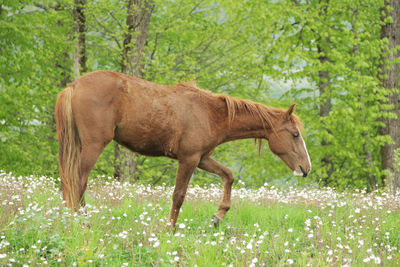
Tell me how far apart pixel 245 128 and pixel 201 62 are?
8507 millimetres

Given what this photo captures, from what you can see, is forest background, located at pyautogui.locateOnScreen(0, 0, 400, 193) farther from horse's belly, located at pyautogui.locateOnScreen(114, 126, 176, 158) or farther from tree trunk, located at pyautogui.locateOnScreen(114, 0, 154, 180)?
horse's belly, located at pyautogui.locateOnScreen(114, 126, 176, 158)

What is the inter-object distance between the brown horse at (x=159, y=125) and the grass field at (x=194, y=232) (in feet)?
1.84

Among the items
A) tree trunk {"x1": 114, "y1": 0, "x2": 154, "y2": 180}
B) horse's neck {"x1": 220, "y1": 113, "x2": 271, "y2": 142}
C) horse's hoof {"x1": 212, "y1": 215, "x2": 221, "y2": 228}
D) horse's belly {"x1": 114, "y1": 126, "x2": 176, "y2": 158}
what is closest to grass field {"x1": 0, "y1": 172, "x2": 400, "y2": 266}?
horse's hoof {"x1": 212, "y1": 215, "x2": 221, "y2": 228}

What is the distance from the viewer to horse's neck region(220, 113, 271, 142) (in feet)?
22.3

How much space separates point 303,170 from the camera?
22.6 feet

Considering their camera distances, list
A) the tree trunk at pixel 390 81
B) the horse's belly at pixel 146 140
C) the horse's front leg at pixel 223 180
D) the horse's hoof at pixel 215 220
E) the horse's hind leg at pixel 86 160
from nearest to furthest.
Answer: the horse's hind leg at pixel 86 160, the horse's belly at pixel 146 140, the horse's hoof at pixel 215 220, the horse's front leg at pixel 223 180, the tree trunk at pixel 390 81

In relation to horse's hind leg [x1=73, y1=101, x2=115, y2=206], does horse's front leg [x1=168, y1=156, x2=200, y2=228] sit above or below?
below

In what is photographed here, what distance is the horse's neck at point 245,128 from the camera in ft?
22.3

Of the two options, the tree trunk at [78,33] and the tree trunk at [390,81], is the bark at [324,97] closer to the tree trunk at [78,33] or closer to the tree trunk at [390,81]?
the tree trunk at [390,81]

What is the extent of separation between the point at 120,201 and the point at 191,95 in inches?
88.6

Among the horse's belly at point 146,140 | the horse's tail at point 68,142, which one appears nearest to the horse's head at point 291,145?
the horse's belly at point 146,140

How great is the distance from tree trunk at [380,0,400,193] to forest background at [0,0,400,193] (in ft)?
0.13

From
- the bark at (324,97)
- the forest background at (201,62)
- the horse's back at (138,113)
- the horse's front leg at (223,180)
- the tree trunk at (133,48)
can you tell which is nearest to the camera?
the horse's back at (138,113)

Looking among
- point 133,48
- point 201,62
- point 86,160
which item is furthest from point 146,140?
point 201,62
